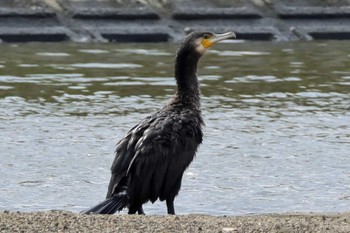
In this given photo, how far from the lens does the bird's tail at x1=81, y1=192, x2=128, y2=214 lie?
28.3 ft

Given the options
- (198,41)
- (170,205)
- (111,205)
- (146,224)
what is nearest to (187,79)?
(198,41)

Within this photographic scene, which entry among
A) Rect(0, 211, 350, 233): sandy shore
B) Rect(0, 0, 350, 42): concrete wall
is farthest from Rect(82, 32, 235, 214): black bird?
Rect(0, 0, 350, 42): concrete wall

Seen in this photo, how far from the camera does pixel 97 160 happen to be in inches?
454

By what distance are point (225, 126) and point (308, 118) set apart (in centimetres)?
99

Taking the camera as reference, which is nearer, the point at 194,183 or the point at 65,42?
the point at 194,183

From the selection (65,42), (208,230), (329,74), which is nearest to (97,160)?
(208,230)

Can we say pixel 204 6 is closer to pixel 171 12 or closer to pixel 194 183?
pixel 171 12

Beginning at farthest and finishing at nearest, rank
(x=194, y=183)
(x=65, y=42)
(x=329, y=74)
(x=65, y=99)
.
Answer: (x=65, y=42), (x=329, y=74), (x=65, y=99), (x=194, y=183)

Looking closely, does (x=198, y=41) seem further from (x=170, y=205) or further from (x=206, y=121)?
(x=206, y=121)

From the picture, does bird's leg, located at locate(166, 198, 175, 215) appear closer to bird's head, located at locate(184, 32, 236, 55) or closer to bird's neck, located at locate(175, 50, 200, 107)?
bird's neck, located at locate(175, 50, 200, 107)

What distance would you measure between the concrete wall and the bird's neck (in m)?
9.72

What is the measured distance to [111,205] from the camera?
8.84m

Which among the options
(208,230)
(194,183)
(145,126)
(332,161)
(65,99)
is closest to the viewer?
(208,230)

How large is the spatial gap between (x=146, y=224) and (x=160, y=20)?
A: 42.9 ft
